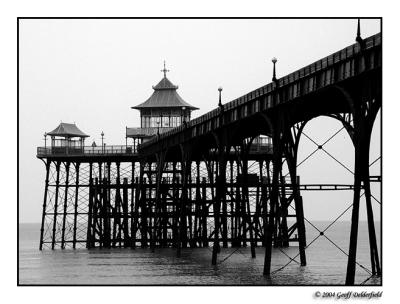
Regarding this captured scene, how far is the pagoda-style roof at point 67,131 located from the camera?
360 ft

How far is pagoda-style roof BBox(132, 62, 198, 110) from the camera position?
11750cm

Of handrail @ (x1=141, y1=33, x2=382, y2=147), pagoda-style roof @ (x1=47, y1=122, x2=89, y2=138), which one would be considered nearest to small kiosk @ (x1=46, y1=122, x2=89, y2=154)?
pagoda-style roof @ (x1=47, y1=122, x2=89, y2=138)

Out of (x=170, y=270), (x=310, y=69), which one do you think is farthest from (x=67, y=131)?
(x=310, y=69)

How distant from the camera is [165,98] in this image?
118750mm

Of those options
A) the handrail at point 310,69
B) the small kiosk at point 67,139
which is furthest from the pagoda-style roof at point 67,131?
the handrail at point 310,69

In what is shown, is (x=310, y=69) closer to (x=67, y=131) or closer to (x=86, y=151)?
(x=86, y=151)

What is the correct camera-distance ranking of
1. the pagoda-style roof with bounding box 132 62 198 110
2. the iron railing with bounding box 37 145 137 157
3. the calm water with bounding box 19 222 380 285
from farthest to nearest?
the pagoda-style roof with bounding box 132 62 198 110 → the iron railing with bounding box 37 145 137 157 → the calm water with bounding box 19 222 380 285

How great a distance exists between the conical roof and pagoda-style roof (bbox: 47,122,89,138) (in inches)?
302

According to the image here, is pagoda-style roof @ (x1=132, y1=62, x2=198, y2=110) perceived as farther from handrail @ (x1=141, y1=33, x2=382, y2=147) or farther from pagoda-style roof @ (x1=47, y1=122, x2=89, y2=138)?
handrail @ (x1=141, y1=33, x2=382, y2=147)

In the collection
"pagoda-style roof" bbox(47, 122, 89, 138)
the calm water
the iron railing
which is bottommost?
the calm water

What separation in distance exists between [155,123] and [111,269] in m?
48.1

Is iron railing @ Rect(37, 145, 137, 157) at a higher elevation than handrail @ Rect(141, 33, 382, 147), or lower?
lower

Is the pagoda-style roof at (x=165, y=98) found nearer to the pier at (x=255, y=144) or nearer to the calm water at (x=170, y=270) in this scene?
the pier at (x=255, y=144)

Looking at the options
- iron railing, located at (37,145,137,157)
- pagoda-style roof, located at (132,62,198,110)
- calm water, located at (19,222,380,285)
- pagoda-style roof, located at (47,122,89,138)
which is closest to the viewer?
calm water, located at (19,222,380,285)
